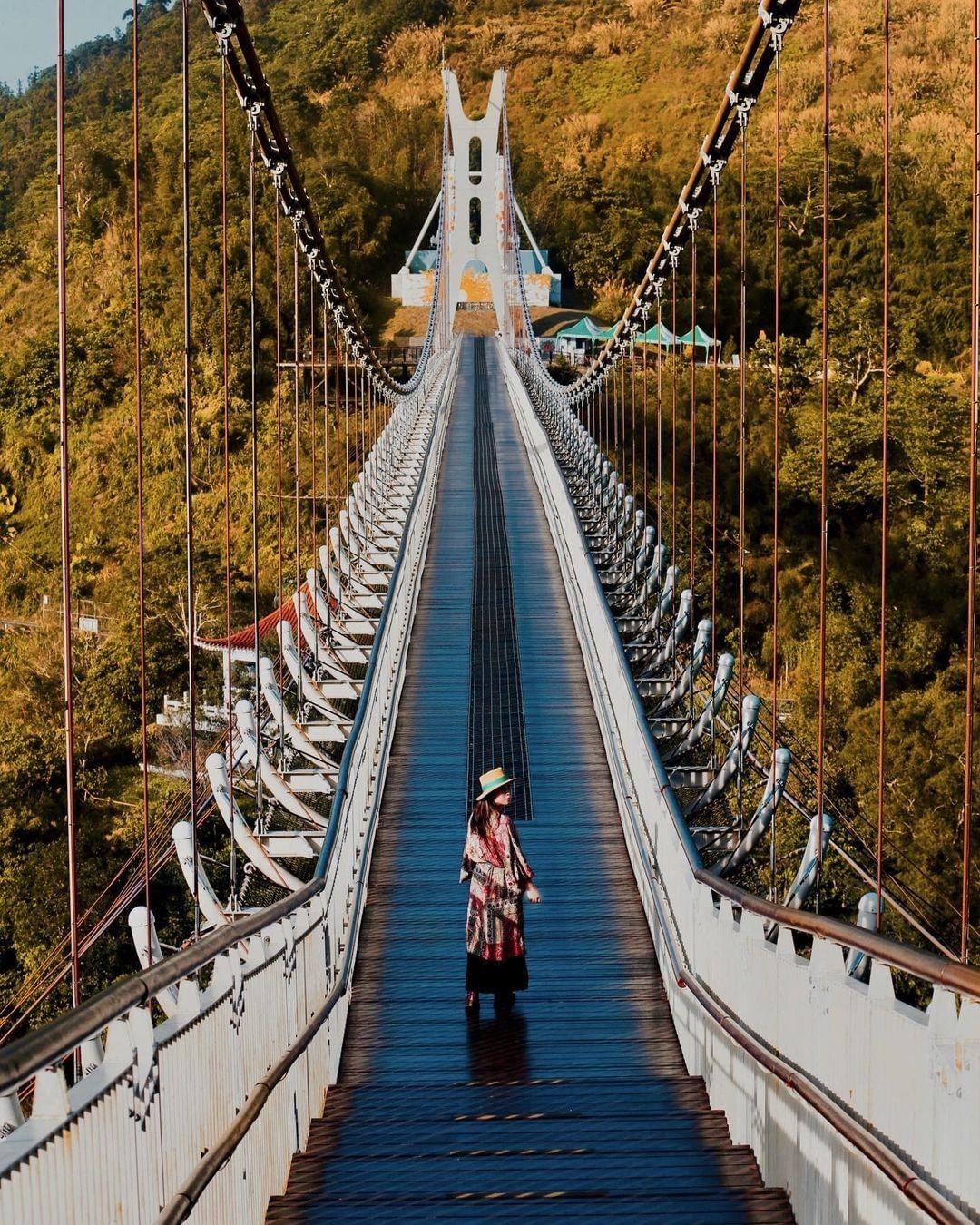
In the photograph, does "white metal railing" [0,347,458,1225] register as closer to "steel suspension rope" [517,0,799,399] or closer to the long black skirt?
the long black skirt

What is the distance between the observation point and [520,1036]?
6328 mm

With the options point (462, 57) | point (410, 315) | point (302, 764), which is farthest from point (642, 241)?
point (302, 764)

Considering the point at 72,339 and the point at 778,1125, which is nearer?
the point at 778,1125

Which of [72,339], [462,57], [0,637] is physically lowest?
[0,637]

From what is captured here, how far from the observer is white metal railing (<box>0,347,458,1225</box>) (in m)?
2.67

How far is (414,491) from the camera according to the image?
61.9 ft

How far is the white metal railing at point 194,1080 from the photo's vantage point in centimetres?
267

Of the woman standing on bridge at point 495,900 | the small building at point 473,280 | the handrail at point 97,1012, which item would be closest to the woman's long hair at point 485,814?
the woman standing on bridge at point 495,900

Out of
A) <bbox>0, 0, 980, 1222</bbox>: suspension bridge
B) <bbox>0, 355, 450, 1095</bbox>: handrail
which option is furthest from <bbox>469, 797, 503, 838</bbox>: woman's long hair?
<bbox>0, 355, 450, 1095</bbox>: handrail

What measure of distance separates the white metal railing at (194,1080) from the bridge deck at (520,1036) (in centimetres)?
19

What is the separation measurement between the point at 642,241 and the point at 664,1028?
175 feet

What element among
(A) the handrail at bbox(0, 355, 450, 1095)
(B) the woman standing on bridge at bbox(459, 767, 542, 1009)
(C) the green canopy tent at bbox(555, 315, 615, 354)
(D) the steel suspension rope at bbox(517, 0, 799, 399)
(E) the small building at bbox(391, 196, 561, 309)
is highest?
(E) the small building at bbox(391, 196, 561, 309)

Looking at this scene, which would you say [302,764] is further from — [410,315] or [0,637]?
[410,315]

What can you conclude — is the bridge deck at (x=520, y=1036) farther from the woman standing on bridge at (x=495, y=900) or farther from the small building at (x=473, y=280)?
the small building at (x=473, y=280)
